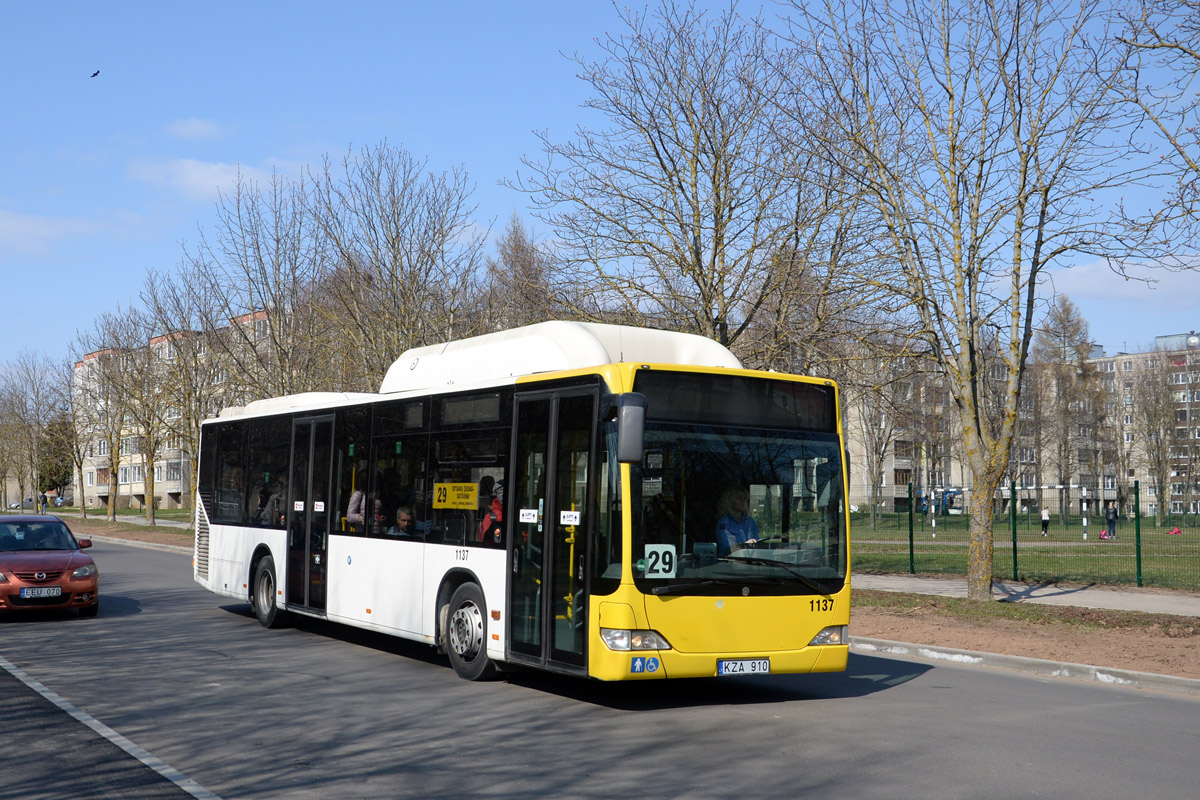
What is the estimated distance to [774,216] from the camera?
65.7 feet

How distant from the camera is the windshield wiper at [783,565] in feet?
31.3

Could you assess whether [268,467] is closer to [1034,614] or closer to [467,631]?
[467,631]

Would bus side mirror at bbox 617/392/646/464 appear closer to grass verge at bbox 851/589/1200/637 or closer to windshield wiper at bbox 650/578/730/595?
windshield wiper at bbox 650/578/730/595

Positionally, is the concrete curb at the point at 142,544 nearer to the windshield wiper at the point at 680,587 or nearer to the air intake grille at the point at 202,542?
the air intake grille at the point at 202,542

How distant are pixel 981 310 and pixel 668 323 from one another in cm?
550

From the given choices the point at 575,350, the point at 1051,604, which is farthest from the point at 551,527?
the point at 1051,604

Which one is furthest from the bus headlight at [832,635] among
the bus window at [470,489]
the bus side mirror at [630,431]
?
the bus window at [470,489]

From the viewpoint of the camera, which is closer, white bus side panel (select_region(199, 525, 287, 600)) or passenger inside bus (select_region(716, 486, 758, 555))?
passenger inside bus (select_region(716, 486, 758, 555))

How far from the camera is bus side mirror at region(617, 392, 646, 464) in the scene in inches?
345

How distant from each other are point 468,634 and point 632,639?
274 centimetres

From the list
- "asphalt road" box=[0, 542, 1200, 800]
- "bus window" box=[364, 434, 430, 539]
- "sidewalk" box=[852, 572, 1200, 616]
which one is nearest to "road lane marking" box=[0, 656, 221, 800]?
"asphalt road" box=[0, 542, 1200, 800]

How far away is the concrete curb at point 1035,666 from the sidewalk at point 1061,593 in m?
5.15

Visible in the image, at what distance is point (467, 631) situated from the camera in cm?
1127

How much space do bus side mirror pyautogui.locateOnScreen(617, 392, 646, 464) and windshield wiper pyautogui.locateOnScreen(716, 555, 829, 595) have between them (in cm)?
134
